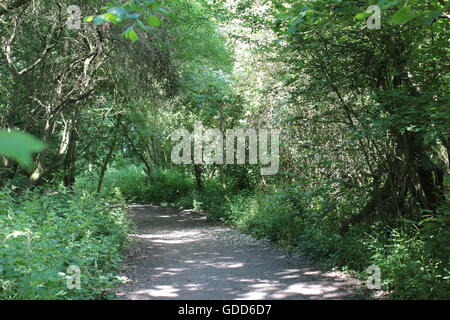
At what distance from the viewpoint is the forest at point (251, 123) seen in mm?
4828

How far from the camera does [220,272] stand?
721 centimetres

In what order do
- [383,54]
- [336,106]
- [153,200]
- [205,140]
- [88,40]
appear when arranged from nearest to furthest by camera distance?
[383,54]
[336,106]
[88,40]
[205,140]
[153,200]

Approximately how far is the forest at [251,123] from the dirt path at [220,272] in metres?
0.44

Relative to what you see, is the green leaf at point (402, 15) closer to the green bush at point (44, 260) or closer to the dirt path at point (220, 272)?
the green bush at point (44, 260)

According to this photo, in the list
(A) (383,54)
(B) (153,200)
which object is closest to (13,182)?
(A) (383,54)

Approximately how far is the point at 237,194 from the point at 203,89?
3.99 m

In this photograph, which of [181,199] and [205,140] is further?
[181,199]

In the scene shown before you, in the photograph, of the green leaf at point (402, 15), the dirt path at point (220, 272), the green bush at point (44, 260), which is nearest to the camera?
the green leaf at point (402, 15)

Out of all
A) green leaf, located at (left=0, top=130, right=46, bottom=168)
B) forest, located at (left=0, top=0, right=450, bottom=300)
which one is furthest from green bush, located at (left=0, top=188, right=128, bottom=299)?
green leaf, located at (left=0, top=130, right=46, bottom=168)

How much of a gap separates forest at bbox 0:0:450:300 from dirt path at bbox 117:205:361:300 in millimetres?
445

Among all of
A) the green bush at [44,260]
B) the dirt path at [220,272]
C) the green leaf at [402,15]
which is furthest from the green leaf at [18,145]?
the dirt path at [220,272]

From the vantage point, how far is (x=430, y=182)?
6.95 meters

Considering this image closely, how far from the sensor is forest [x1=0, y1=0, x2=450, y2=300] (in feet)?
15.8
